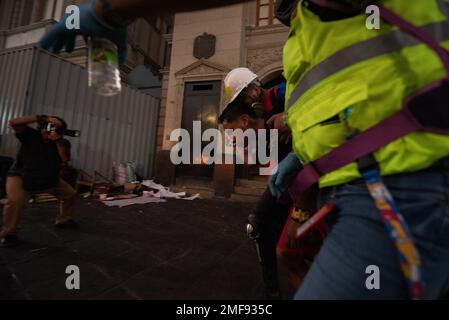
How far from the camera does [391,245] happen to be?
57cm

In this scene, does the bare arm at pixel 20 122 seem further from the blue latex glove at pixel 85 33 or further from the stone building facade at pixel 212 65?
the stone building facade at pixel 212 65

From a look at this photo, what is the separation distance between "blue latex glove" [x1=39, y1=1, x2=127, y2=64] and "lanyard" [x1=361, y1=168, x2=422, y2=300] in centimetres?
93

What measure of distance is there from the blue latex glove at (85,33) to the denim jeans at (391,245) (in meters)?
0.92

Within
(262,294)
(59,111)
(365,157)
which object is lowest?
(262,294)

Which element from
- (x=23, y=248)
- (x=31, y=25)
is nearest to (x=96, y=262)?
(x=23, y=248)

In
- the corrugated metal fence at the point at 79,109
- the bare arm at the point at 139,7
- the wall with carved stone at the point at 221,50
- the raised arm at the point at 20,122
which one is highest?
the wall with carved stone at the point at 221,50

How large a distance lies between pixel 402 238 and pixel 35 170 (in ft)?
13.0

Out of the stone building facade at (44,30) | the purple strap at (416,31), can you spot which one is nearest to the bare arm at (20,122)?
the purple strap at (416,31)

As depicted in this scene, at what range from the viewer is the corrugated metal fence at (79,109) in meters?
5.69

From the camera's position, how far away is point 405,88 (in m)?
0.60

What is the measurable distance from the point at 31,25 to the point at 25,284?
39.8 feet

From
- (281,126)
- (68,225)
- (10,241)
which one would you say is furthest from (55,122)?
(281,126)

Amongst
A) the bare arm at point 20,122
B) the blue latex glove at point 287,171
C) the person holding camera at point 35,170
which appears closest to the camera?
the blue latex glove at point 287,171

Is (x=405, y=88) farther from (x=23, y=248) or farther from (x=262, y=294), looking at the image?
(x=23, y=248)
